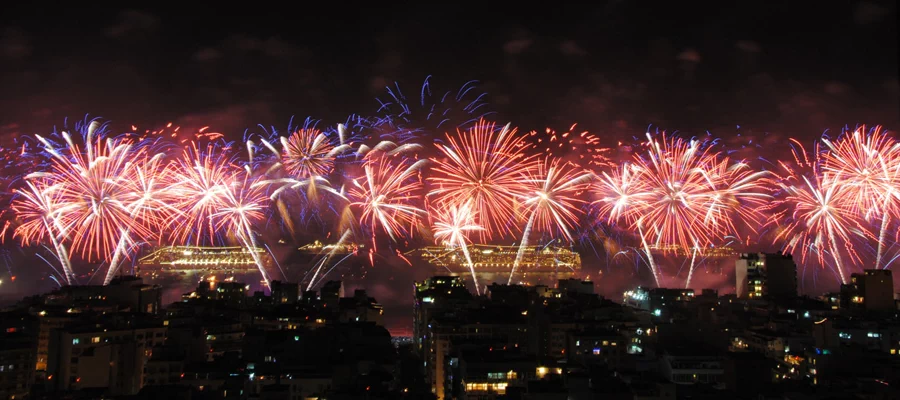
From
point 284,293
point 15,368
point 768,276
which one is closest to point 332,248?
point 284,293

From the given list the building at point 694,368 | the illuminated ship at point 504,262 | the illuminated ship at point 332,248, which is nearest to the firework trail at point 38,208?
the illuminated ship at point 332,248

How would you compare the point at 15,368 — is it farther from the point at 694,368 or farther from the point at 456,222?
the point at 694,368

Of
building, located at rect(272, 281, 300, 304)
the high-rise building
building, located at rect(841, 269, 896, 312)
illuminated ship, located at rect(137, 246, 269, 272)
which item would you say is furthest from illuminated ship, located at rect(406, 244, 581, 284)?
building, located at rect(841, 269, 896, 312)

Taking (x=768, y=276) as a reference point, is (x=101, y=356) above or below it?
below

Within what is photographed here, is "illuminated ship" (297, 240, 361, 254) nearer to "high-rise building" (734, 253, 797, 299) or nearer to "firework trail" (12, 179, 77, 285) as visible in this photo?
"firework trail" (12, 179, 77, 285)

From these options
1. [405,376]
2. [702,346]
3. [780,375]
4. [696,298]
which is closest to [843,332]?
[780,375]

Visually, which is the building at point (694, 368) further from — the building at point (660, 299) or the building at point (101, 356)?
the building at point (101, 356)
